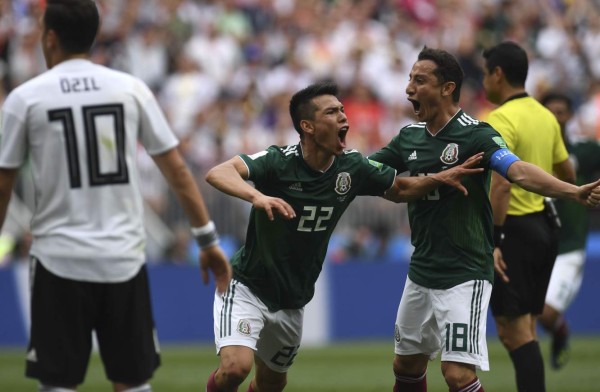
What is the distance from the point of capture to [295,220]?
7680 millimetres

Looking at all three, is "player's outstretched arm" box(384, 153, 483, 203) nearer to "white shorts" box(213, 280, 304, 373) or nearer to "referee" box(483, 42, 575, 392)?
"referee" box(483, 42, 575, 392)

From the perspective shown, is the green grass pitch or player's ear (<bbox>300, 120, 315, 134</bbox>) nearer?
player's ear (<bbox>300, 120, 315, 134</bbox>)

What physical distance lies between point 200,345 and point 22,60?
5987 mm

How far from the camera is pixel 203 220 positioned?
6.51 meters

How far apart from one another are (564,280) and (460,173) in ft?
15.0

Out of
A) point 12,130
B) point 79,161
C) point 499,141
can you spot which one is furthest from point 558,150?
point 12,130

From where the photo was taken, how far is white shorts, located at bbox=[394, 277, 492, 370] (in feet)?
24.5

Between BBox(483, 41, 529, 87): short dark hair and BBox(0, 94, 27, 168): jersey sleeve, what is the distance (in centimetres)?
391

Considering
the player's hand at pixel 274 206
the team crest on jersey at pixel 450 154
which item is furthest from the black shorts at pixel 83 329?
the team crest on jersey at pixel 450 154

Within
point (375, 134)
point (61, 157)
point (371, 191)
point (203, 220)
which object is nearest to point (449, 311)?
point (371, 191)

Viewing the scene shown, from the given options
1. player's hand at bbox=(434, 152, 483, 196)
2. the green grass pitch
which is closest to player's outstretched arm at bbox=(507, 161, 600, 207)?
player's hand at bbox=(434, 152, 483, 196)

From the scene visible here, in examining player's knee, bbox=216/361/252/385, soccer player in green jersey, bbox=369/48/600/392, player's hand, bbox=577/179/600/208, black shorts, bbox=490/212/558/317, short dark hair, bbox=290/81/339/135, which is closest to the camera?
player's hand, bbox=577/179/600/208

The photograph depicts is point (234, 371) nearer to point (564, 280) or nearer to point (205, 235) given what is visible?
point (205, 235)

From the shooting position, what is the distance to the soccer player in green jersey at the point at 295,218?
7.59 metres
